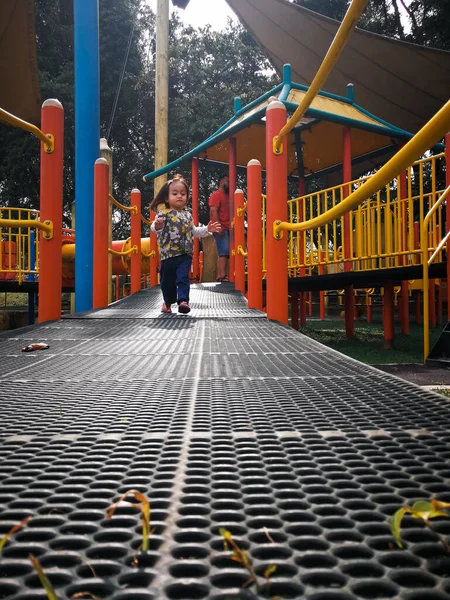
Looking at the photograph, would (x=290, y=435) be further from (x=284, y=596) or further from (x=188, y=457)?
(x=284, y=596)

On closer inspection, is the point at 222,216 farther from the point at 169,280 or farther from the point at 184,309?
the point at 184,309

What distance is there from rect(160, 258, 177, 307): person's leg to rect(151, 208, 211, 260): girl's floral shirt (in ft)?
0.23

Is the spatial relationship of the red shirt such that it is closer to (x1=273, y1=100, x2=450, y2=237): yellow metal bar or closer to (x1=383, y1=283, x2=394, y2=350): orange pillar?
(x1=383, y1=283, x2=394, y2=350): orange pillar

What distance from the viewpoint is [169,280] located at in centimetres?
421

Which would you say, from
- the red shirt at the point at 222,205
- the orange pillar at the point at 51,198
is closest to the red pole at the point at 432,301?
the red shirt at the point at 222,205

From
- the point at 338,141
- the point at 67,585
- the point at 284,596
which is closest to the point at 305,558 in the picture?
the point at 284,596

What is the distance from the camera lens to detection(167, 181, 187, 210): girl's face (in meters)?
4.28

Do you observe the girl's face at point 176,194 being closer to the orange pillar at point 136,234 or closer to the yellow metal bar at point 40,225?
the yellow metal bar at point 40,225

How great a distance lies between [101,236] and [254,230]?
4.57ft

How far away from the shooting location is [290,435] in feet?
3.00

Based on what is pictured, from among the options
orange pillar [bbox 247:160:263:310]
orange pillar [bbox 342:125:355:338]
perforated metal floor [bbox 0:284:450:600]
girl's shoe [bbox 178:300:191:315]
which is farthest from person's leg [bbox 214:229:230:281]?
perforated metal floor [bbox 0:284:450:600]

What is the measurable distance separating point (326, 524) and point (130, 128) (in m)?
17.0

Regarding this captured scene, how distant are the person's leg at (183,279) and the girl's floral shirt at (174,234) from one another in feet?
0.25

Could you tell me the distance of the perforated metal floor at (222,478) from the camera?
462mm
